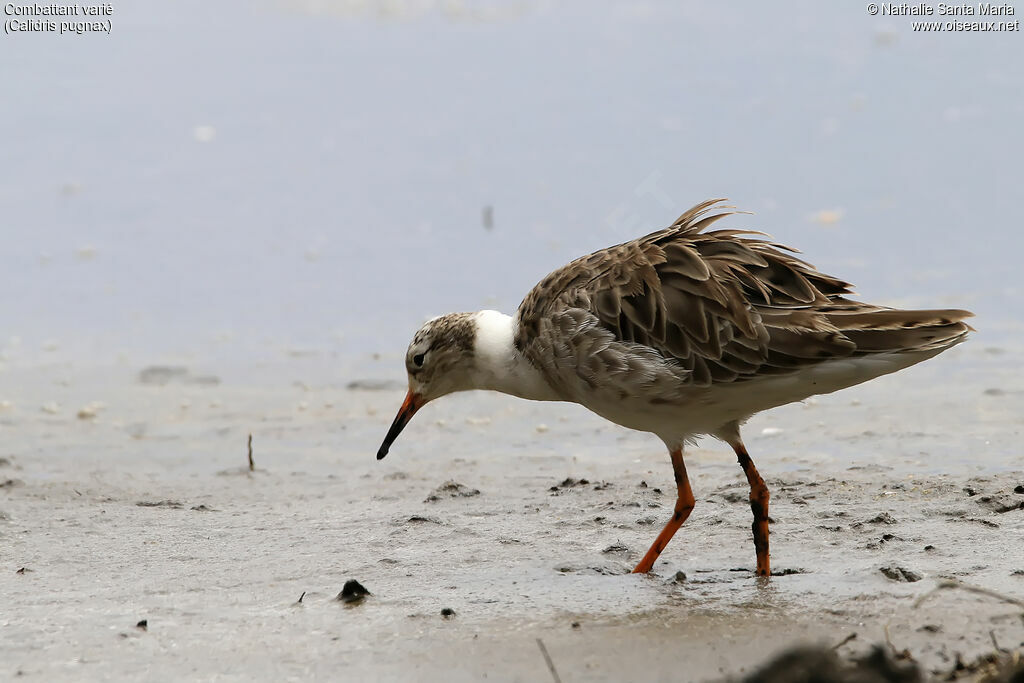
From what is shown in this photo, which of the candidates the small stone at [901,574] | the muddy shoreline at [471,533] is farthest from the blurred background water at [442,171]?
the small stone at [901,574]

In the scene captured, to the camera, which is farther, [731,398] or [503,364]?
[503,364]

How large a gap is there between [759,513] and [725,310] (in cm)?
102

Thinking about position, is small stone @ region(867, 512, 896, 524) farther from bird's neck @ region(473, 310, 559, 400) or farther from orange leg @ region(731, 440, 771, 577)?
bird's neck @ region(473, 310, 559, 400)

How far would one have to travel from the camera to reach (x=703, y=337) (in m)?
6.54

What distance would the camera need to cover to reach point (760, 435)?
9102 mm

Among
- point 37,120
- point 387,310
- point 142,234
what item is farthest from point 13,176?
point 387,310

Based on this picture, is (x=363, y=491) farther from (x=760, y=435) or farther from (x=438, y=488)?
(x=760, y=435)

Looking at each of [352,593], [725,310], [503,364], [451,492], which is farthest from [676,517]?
[352,593]

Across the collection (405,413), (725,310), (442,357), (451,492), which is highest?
(725,310)

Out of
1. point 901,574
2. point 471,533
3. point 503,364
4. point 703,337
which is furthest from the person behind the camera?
point 503,364

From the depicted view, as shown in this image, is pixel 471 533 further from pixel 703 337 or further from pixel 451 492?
pixel 703 337

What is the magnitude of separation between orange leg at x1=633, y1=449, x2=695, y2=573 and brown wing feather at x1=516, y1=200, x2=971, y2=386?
656mm

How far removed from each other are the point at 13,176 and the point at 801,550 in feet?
34.0

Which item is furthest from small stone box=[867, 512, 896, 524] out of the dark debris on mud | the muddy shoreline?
the dark debris on mud
